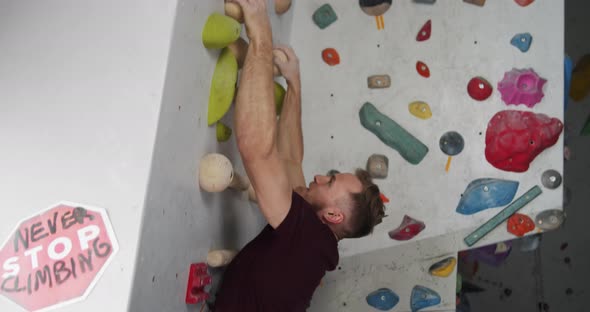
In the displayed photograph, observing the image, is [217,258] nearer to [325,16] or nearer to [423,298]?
[423,298]

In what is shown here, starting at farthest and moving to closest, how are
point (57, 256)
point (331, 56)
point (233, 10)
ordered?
point (331, 56) → point (233, 10) → point (57, 256)

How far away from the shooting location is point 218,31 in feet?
4.87

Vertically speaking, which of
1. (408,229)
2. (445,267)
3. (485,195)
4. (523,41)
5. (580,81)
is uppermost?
(523,41)

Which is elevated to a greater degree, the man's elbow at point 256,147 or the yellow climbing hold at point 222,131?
the yellow climbing hold at point 222,131

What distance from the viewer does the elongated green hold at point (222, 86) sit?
1583 mm

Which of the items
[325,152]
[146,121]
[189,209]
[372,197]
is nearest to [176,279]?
[189,209]

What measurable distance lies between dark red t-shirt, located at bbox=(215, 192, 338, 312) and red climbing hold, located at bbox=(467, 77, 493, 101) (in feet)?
3.10

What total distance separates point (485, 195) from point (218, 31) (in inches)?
50.5

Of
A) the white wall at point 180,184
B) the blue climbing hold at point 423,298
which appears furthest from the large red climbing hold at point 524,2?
the white wall at point 180,184

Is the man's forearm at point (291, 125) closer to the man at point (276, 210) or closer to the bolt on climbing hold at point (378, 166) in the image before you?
the man at point (276, 210)

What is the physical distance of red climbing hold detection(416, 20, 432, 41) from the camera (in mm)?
2318

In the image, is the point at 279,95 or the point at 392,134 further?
the point at 392,134

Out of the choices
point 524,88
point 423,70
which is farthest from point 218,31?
point 524,88

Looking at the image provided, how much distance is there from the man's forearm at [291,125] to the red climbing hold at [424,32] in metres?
0.67
